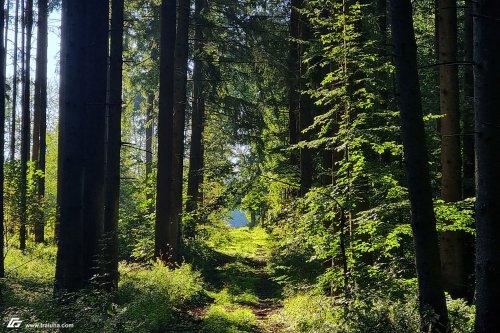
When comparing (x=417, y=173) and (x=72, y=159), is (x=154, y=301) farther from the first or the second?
(x=417, y=173)

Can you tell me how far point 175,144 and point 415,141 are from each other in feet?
35.9

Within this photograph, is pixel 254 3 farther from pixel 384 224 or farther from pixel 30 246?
pixel 30 246

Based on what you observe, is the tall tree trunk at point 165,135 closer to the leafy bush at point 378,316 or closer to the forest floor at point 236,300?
the forest floor at point 236,300

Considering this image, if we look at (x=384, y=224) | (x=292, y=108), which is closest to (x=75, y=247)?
(x=384, y=224)

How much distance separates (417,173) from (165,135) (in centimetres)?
882

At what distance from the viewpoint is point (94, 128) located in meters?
7.85

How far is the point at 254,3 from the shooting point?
15.3 metres

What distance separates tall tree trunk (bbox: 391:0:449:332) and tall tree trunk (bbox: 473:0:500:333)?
0.51 m

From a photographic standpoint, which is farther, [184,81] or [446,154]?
[184,81]

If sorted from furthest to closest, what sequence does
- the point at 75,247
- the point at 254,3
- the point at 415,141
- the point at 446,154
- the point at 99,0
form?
the point at 254,3
the point at 446,154
the point at 99,0
the point at 75,247
the point at 415,141

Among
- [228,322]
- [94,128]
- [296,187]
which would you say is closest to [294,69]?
[296,187]

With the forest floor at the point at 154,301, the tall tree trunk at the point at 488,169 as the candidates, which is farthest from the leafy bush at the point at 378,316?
the forest floor at the point at 154,301

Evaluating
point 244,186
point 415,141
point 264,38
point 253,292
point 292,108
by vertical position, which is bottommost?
point 253,292

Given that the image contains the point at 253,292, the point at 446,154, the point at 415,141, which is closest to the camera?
the point at 415,141
